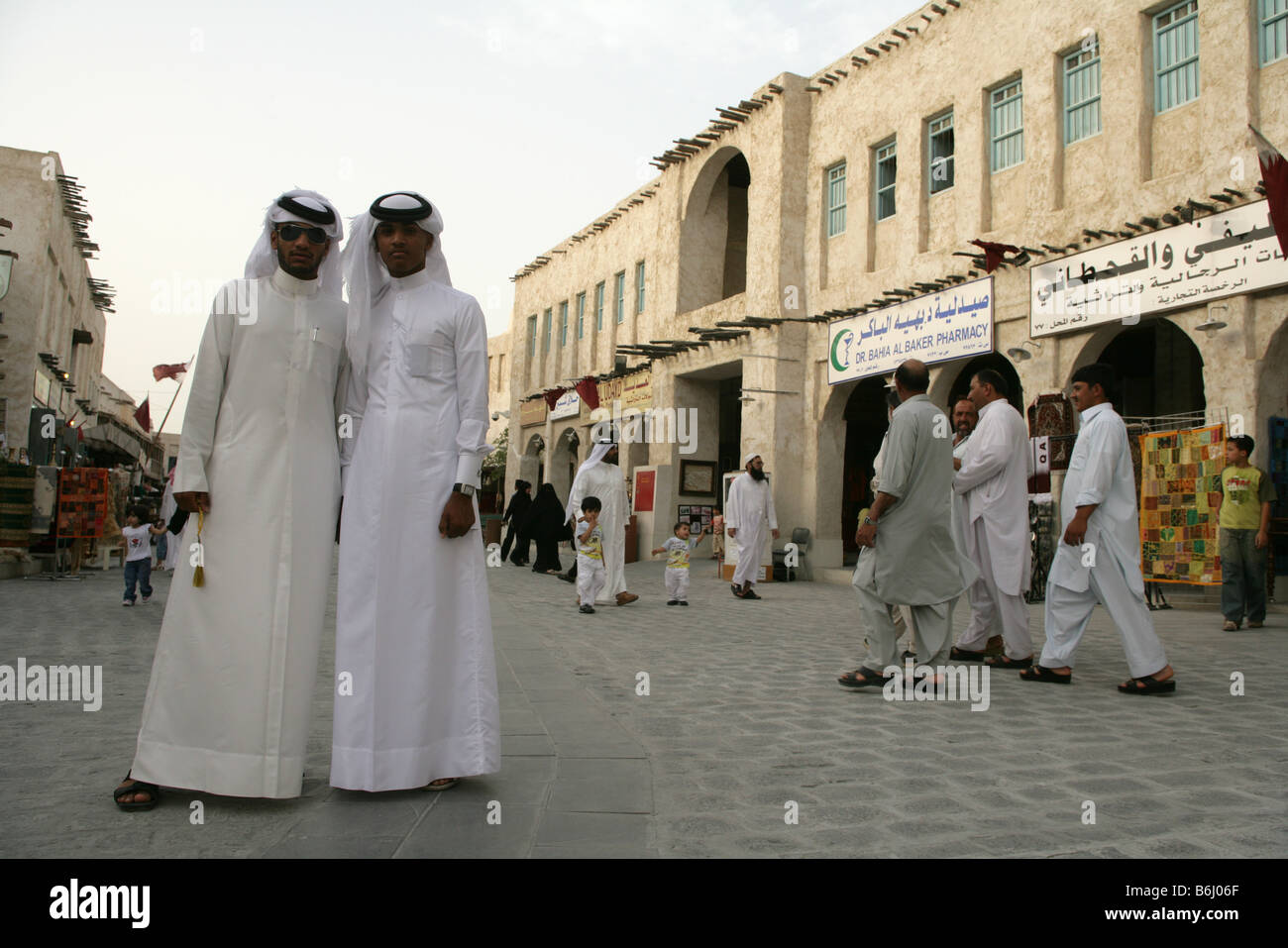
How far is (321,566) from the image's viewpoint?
3230 millimetres

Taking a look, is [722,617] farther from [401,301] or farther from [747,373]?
[747,373]

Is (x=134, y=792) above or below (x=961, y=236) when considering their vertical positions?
below

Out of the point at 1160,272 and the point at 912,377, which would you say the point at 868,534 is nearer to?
the point at 912,377

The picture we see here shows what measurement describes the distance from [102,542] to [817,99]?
595 inches

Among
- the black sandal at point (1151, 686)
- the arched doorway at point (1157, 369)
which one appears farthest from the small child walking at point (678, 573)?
the arched doorway at point (1157, 369)

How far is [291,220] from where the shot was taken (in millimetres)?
3277

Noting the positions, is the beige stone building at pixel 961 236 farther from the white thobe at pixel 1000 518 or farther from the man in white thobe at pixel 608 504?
the man in white thobe at pixel 608 504

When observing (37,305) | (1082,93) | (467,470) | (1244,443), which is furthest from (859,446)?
(37,305)

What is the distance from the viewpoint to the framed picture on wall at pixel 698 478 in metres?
22.1

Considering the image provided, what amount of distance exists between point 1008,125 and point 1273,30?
12.6ft

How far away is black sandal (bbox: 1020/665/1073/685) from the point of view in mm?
5707

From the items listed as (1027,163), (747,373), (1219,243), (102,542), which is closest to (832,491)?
(747,373)

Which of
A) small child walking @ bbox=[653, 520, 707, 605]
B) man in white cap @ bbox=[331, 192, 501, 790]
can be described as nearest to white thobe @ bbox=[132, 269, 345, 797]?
man in white cap @ bbox=[331, 192, 501, 790]

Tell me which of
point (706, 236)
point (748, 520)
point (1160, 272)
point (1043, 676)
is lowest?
point (1043, 676)
